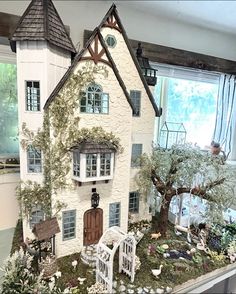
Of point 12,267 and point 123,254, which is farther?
point 123,254

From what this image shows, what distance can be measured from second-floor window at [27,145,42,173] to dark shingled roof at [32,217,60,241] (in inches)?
15.0

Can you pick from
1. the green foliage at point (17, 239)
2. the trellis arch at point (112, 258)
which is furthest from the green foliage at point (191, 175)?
the green foliage at point (17, 239)

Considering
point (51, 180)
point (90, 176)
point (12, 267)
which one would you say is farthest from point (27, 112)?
point (12, 267)

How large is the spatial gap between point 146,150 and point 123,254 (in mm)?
880

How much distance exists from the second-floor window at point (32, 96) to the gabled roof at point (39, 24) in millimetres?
289

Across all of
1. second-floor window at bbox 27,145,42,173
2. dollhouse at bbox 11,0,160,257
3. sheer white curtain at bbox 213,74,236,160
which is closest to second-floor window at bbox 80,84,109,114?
dollhouse at bbox 11,0,160,257

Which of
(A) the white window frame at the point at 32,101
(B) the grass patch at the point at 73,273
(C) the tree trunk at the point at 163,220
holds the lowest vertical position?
(B) the grass patch at the point at 73,273

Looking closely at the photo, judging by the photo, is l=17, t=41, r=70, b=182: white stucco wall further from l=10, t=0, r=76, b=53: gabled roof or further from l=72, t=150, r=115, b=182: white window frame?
l=72, t=150, r=115, b=182: white window frame

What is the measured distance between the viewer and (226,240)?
1.85 metres

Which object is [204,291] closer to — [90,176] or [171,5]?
[90,176]

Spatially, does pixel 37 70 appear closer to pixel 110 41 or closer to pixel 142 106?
pixel 110 41

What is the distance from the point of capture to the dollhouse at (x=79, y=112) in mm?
1583

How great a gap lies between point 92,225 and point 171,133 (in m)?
1.26

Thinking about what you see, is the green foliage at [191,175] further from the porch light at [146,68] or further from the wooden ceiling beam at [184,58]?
the wooden ceiling beam at [184,58]
